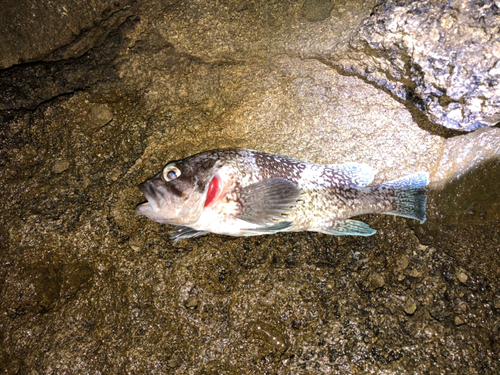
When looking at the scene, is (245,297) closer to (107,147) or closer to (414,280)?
(414,280)

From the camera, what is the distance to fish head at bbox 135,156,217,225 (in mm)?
3191

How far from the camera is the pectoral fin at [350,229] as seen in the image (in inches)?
133

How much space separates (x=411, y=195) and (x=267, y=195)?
1571mm

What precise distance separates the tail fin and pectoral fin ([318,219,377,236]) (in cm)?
32

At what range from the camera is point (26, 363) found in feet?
10.3

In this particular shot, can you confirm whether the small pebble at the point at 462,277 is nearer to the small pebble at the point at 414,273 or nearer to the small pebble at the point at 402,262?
the small pebble at the point at 414,273

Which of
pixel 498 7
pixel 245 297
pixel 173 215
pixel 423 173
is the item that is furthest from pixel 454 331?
pixel 498 7

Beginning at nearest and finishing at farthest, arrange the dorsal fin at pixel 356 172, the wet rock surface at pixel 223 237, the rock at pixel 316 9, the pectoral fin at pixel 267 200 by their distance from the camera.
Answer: the wet rock surface at pixel 223 237 < the pectoral fin at pixel 267 200 < the dorsal fin at pixel 356 172 < the rock at pixel 316 9

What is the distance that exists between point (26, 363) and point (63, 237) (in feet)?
3.95

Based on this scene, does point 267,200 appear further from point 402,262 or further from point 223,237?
point 402,262

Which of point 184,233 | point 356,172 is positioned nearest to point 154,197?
point 184,233

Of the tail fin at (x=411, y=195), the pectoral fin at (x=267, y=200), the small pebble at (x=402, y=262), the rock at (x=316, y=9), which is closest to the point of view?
the pectoral fin at (x=267, y=200)

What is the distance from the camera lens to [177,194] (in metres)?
3.21

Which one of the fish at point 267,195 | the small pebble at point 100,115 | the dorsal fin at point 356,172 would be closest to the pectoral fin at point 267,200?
the fish at point 267,195
